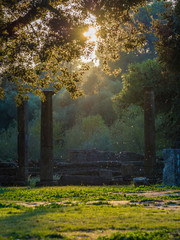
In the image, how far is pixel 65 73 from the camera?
17406 mm

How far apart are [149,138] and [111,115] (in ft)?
114

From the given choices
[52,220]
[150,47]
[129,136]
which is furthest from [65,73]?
[150,47]

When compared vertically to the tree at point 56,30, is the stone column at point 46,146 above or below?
below

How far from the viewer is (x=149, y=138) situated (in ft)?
66.0

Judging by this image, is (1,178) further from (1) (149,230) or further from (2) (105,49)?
(1) (149,230)

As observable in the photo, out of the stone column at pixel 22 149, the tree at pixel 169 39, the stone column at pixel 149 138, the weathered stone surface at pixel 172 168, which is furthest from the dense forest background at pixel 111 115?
the weathered stone surface at pixel 172 168

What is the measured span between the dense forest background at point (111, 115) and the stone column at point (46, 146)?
14.3 ft

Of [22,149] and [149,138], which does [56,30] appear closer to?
[149,138]

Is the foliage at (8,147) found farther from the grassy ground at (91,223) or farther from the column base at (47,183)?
the grassy ground at (91,223)

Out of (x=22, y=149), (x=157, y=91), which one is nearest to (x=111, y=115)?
(x=157, y=91)

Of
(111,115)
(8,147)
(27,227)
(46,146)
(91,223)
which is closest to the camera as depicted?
(27,227)

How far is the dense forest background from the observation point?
29891 mm

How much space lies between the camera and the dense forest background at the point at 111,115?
98.1ft

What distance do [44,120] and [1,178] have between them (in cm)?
459
